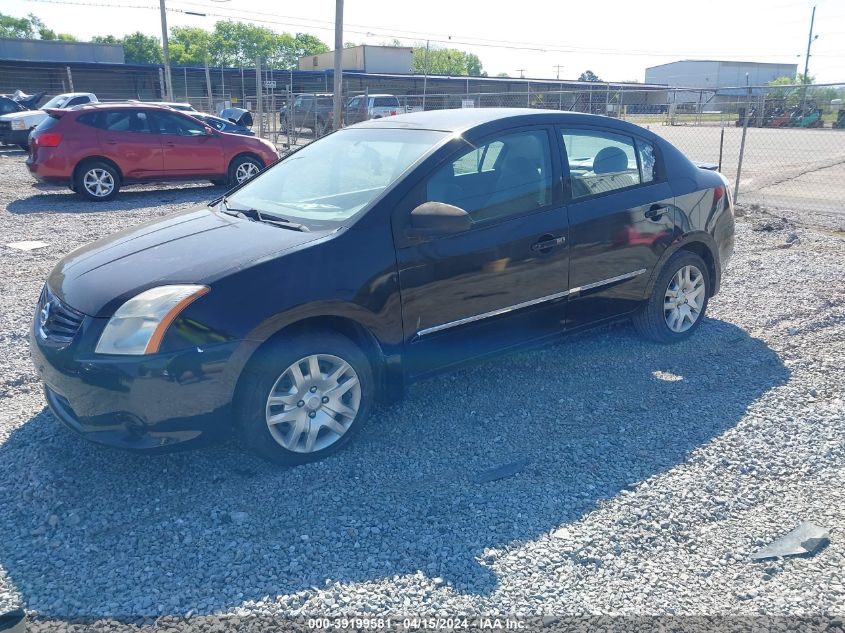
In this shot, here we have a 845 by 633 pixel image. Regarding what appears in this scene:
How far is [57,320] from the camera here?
3.68 m

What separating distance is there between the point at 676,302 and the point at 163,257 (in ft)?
12.1

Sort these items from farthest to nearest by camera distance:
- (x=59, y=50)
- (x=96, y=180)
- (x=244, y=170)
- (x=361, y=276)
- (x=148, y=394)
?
(x=59, y=50), (x=244, y=170), (x=96, y=180), (x=361, y=276), (x=148, y=394)

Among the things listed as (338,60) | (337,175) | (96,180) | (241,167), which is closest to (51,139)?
(96,180)

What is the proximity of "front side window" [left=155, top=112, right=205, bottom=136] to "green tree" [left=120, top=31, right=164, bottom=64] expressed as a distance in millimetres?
101378

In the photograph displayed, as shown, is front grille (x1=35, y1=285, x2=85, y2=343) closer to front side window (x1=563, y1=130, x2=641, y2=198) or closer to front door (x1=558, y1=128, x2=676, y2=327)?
front door (x1=558, y1=128, x2=676, y2=327)

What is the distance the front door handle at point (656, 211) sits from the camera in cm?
509

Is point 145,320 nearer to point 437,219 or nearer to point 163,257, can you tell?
point 163,257

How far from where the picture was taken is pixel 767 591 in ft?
9.43

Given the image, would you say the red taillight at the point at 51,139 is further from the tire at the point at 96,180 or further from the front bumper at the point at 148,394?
the front bumper at the point at 148,394

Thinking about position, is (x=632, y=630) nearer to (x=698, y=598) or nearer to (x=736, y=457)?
(x=698, y=598)

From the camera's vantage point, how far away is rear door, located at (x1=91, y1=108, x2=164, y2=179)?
1221 centimetres

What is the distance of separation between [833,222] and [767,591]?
362 inches

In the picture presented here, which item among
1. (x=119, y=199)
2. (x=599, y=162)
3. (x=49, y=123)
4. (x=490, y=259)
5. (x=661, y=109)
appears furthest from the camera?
(x=661, y=109)

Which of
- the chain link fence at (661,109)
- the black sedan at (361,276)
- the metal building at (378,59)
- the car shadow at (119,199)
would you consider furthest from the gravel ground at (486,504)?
the metal building at (378,59)
